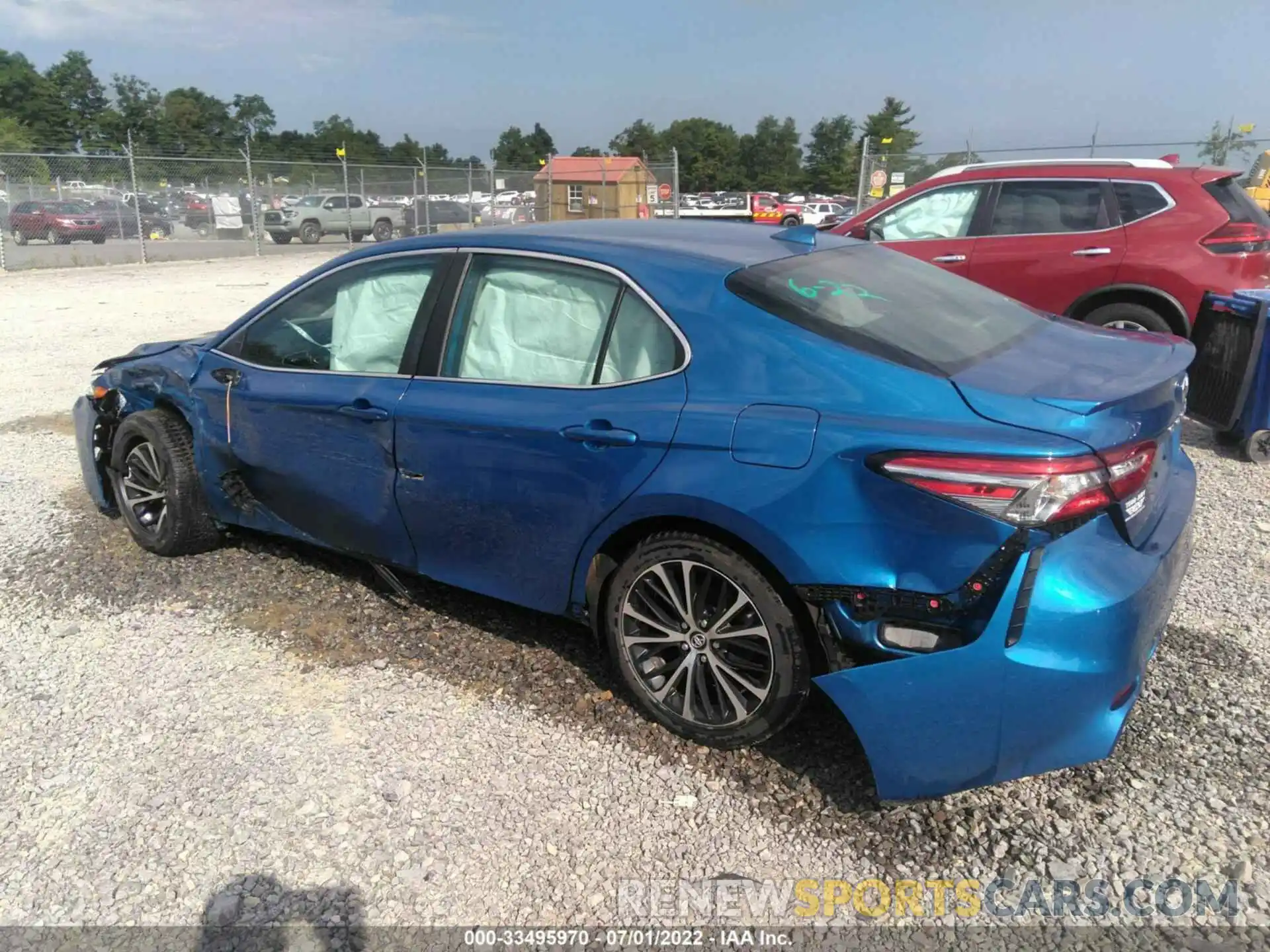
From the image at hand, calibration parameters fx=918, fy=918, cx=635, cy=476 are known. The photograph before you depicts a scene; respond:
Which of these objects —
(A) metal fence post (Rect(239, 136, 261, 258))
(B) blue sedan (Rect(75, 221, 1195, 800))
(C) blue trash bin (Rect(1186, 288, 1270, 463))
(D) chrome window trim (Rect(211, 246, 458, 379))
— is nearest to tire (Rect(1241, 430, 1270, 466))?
(C) blue trash bin (Rect(1186, 288, 1270, 463))

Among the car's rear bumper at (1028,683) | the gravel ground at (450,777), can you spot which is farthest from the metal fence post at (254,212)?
the car's rear bumper at (1028,683)

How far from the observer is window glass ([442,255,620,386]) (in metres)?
3.15

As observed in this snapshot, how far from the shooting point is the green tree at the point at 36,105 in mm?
82312

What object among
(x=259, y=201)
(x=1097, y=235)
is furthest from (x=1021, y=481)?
(x=259, y=201)

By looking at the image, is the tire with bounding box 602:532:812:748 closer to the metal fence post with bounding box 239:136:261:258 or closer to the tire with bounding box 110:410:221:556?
the tire with bounding box 110:410:221:556

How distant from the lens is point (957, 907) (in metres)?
2.36

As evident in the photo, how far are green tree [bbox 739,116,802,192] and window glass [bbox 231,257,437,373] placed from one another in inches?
3705

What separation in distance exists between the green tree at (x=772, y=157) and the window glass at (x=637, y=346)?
94845mm

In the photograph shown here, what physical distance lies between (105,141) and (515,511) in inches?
3796

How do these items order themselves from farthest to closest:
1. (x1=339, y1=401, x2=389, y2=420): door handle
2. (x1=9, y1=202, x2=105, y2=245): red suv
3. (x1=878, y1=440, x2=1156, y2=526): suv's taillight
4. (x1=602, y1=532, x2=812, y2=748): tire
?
(x1=9, y1=202, x2=105, y2=245): red suv, (x1=339, y1=401, x2=389, y2=420): door handle, (x1=602, y1=532, x2=812, y2=748): tire, (x1=878, y1=440, x2=1156, y2=526): suv's taillight

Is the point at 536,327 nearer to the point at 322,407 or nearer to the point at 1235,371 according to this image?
the point at 322,407

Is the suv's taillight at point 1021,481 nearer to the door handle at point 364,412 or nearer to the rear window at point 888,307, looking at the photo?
the rear window at point 888,307

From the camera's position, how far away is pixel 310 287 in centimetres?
398

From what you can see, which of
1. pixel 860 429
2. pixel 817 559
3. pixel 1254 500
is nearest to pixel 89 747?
pixel 817 559
